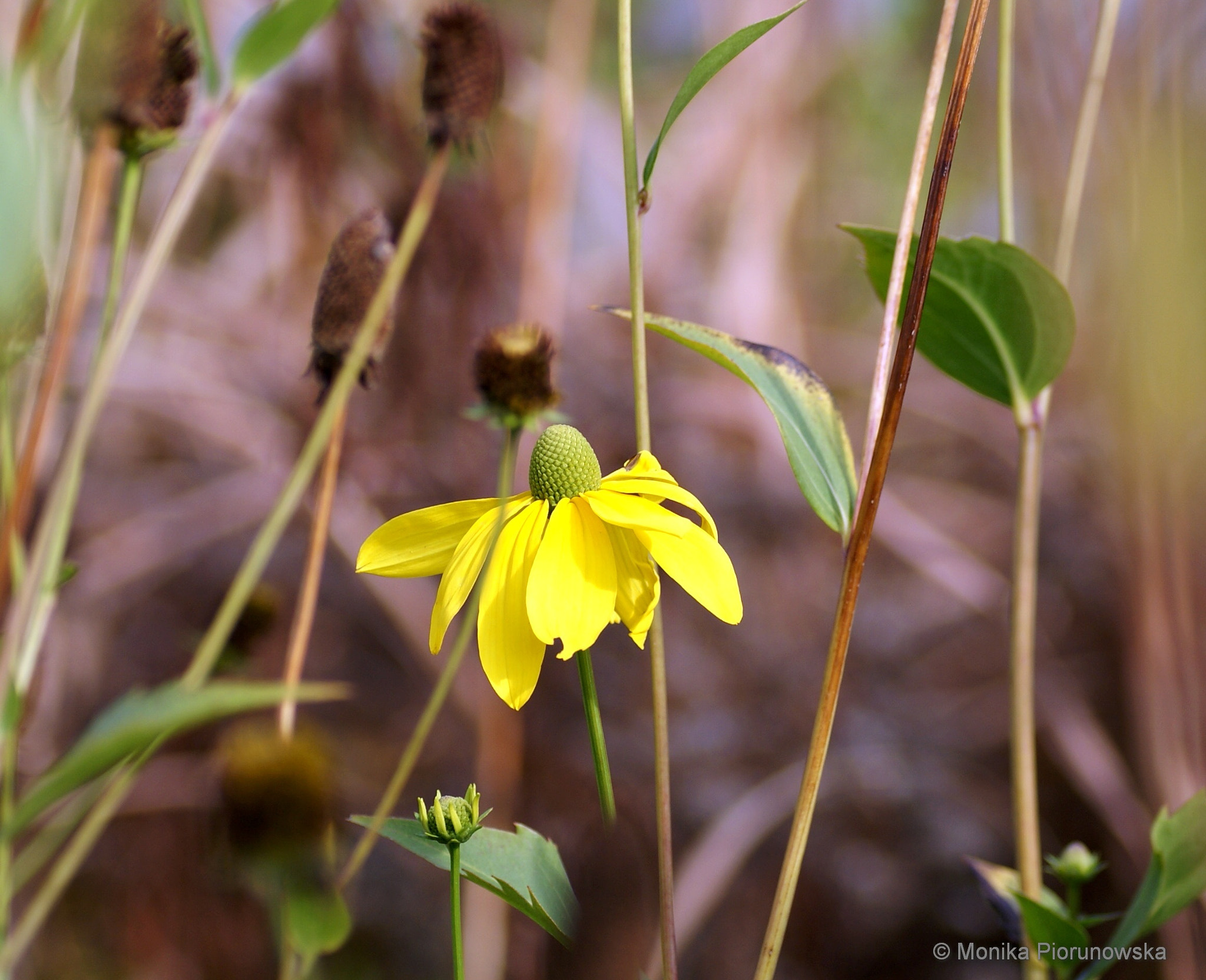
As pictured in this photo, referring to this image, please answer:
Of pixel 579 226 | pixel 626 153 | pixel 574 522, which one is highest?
pixel 579 226

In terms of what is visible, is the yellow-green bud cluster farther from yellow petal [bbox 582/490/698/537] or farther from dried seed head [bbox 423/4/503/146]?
dried seed head [bbox 423/4/503/146]

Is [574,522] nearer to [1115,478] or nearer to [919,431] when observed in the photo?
[1115,478]

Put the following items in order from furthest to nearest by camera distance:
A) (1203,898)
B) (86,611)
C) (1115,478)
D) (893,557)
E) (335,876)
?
(893,557), (86,611), (1115,478), (1203,898), (335,876)

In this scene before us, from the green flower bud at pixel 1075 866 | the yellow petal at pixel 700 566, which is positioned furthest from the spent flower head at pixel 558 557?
the green flower bud at pixel 1075 866

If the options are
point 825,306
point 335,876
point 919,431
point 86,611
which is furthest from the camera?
point 825,306

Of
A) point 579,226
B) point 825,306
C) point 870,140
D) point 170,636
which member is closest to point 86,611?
point 170,636
